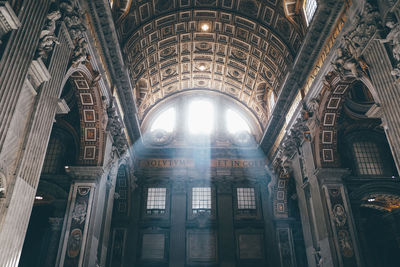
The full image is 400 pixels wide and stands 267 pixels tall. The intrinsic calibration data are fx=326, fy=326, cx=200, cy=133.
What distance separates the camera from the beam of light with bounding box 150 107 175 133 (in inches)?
856

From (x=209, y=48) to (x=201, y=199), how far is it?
900 cm

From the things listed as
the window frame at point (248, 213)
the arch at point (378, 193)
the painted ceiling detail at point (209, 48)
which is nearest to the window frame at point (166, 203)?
the window frame at point (248, 213)

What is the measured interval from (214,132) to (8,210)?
16298mm

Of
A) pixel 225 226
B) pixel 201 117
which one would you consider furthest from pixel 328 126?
pixel 201 117

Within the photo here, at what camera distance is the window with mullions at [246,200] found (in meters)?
19.6

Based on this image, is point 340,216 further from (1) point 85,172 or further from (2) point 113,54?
(2) point 113,54

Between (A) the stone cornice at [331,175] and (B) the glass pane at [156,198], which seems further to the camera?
(B) the glass pane at [156,198]

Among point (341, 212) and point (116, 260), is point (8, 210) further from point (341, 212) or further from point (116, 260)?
point (116, 260)

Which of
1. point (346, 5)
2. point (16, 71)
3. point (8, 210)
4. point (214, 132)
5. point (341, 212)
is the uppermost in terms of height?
point (214, 132)

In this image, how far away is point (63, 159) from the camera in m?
14.4

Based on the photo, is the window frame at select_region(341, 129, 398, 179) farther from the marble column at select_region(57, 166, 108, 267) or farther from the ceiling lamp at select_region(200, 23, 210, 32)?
the marble column at select_region(57, 166, 108, 267)

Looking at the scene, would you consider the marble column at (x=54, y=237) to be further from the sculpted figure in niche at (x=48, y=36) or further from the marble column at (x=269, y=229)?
the marble column at (x=269, y=229)

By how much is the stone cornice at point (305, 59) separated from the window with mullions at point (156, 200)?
7.28 m

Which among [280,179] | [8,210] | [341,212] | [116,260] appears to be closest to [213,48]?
[280,179]
